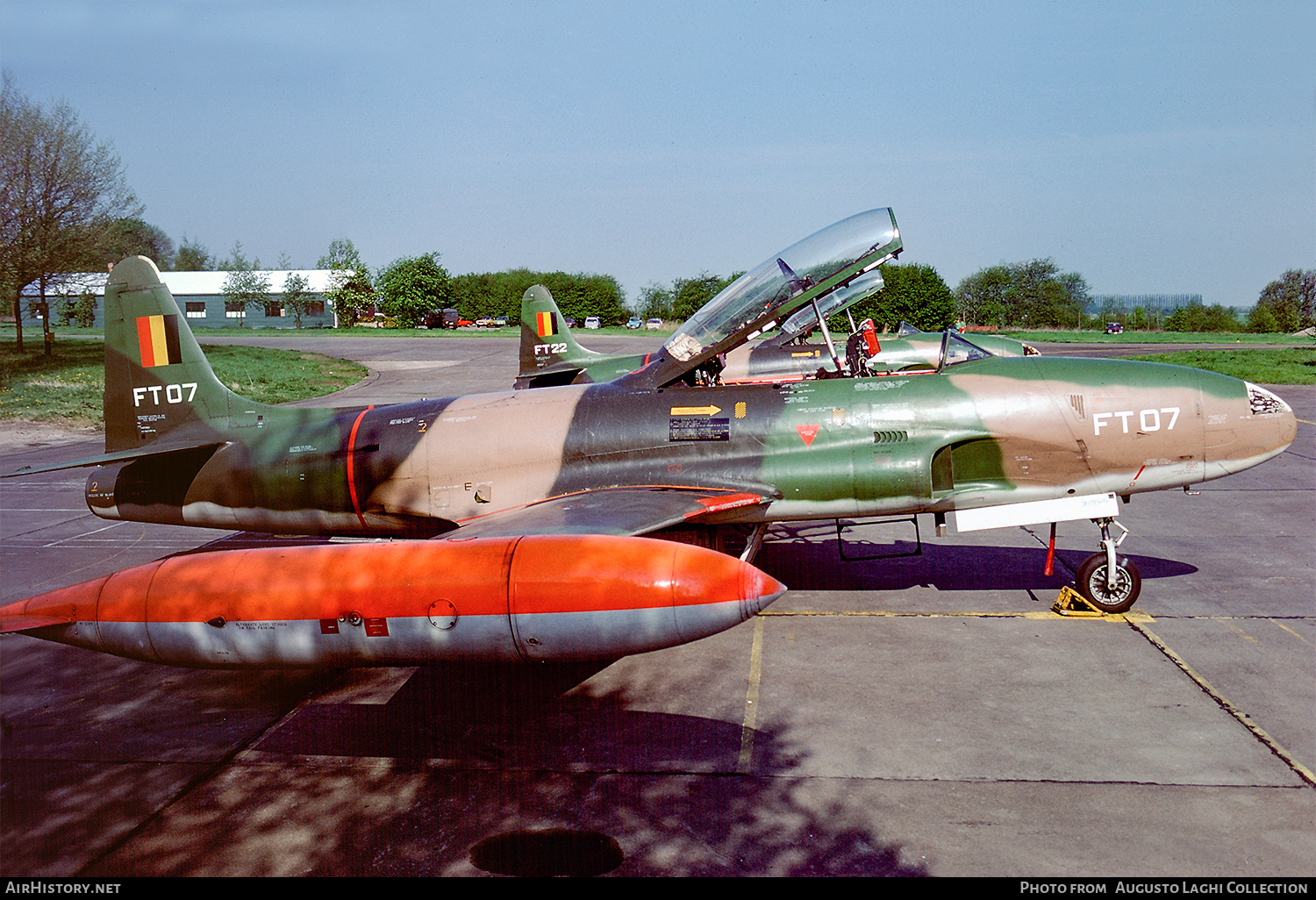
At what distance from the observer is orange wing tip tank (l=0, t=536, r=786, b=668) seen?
5.25 m

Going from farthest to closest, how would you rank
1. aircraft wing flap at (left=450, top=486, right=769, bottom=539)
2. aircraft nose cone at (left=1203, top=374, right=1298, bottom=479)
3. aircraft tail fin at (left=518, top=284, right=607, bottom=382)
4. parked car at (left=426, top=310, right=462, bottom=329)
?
1. parked car at (left=426, top=310, right=462, bottom=329)
2. aircraft tail fin at (left=518, top=284, right=607, bottom=382)
3. aircraft nose cone at (left=1203, top=374, right=1298, bottom=479)
4. aircraft wing flap at (left=450, top=486, right=769, bottom=539)

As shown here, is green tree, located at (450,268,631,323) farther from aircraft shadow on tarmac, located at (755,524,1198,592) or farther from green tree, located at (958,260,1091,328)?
aircraft shadow on tarmac, located at (755,524,1198,592)

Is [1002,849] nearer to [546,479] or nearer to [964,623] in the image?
[964,623]

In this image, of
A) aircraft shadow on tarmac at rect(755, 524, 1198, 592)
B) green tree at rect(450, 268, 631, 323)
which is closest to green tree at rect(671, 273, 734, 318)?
green tree at rect(450, 268, 631, 323)

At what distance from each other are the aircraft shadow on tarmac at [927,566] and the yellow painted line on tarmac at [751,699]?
1.63 m

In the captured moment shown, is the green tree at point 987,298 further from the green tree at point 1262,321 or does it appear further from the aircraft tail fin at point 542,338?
the aircraft tail fin at point 542,338

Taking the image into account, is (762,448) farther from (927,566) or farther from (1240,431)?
(1240,431)

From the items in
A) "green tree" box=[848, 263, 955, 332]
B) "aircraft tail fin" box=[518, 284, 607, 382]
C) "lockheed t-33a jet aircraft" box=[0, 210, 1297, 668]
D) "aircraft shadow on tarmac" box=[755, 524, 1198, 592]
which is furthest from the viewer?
"green tree" box=[848, 263, 955, 332]

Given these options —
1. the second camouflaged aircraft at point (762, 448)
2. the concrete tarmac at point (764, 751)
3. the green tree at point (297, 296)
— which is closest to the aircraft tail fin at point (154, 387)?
the second camouflaged aircraft at point (762, 448)

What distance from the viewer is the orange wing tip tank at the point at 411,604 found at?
5246mm

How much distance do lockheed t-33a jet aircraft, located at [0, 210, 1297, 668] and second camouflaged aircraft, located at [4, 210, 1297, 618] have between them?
2cm

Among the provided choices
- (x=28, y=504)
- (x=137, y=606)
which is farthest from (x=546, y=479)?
(x=28, y=504)

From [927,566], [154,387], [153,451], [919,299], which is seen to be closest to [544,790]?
[927,566]

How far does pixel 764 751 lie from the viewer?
5.70 metres
